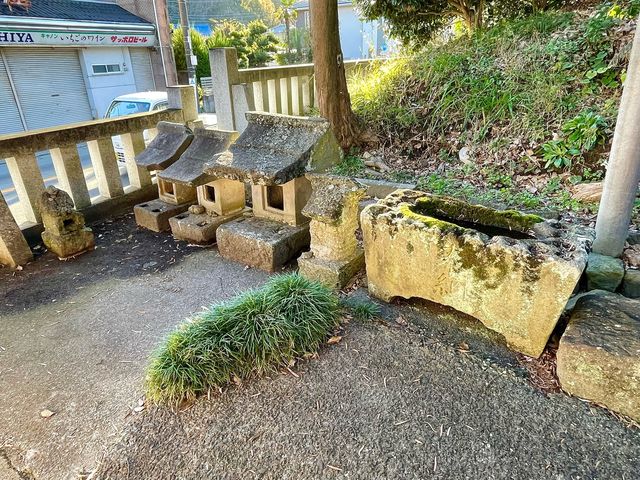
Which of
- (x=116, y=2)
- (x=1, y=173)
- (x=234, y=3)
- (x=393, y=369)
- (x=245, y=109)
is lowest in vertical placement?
(x=1, y=173)

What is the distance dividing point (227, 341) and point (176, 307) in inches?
47.8

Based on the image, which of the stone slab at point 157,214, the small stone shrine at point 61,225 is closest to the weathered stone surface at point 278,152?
the stone slab at point 157,214

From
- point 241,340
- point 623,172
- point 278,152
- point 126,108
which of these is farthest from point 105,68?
point 623,172

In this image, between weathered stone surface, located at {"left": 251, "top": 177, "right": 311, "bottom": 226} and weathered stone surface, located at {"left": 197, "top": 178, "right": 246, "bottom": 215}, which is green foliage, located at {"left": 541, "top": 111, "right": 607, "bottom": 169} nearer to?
weathered stone surface, located at {"left": 251, "top": 177, "right": 311, "bottom": 226}

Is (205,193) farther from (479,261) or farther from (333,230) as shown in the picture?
(479,261)

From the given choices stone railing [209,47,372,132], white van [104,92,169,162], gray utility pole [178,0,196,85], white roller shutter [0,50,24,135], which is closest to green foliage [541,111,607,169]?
stone railing [209,47,372,132]

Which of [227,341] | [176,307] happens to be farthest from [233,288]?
[227,341]

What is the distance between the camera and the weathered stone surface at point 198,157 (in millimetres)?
4207

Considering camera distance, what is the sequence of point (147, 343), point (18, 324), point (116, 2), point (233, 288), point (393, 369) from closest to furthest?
1. point (393, 369)
2. point (147, 343)
3. point (18, 324)
4. point (233, 288)
5. point (116, 2)

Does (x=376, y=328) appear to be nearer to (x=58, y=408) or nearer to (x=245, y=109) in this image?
(x=58, y=408)

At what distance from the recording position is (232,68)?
559 centimetres

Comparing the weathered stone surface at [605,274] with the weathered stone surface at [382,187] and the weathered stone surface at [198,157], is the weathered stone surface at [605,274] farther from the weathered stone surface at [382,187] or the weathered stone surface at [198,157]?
the weathered stone surface at [198,157]

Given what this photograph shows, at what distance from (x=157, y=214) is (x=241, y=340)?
2.94 meters

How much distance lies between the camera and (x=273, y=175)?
336cm
